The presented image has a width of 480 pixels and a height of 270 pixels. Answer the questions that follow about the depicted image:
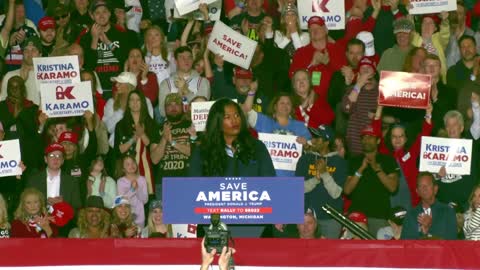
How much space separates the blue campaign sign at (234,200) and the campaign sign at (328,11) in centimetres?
897

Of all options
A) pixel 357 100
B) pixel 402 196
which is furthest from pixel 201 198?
pixel 357 100

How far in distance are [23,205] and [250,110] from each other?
3153mm

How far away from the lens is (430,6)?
2116 centimetres

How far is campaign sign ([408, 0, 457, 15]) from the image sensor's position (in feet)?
68.9

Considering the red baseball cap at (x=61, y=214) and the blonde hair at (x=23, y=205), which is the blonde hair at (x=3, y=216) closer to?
the blonde hair at (x=23, y=205)

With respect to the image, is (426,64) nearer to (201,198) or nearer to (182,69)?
(182,69)

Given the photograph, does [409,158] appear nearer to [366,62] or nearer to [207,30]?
[366,62]

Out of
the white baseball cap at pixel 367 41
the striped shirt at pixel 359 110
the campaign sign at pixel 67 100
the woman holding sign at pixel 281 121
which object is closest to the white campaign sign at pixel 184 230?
the woman holding sign at pixel 281 121

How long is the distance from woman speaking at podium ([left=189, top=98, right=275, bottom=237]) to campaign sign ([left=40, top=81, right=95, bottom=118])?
528 cm

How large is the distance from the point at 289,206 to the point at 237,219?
385mm

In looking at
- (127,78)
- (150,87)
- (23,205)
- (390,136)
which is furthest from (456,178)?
(23,205)

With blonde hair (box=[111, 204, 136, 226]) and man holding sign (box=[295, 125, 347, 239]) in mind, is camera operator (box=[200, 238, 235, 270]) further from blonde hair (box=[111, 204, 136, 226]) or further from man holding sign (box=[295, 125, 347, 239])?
man holding sign (box=[295, 125, 347, 239])

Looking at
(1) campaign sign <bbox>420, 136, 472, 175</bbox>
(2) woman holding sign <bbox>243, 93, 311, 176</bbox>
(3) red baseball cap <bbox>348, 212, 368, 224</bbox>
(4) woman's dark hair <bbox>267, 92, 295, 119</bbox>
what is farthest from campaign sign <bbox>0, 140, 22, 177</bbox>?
(1) campaign sign <bbox>420, 136, 472, 175</bbox>

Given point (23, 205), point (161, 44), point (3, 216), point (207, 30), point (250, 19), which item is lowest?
point (3, 216)
